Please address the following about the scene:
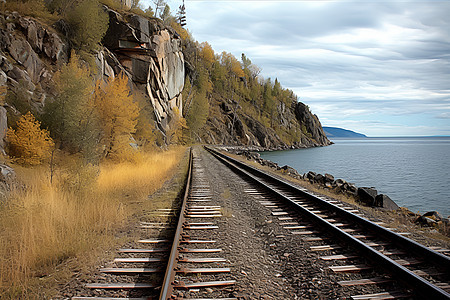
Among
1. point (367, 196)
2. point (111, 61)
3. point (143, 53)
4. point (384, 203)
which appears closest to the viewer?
point (384, 203)

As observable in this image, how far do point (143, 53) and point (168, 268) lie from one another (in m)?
35.1

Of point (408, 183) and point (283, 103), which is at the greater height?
point (283, 103)

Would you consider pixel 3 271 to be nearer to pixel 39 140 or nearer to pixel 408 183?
pixel 39 140

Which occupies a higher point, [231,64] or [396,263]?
[231,64]

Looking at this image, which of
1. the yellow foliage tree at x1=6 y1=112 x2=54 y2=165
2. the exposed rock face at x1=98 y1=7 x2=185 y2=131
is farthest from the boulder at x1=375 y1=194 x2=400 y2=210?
the exposed rock face at x1=98 y1=7 x2=185 y2=131

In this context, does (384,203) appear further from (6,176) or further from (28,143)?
(28,143)

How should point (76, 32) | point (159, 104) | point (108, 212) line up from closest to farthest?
point (108, 212) → point (76, 32) → point (159, 104)

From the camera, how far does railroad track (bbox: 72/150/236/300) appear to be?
353 centimetres

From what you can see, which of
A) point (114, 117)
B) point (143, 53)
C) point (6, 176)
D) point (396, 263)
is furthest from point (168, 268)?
point (143, 53)

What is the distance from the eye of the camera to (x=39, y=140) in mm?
11531

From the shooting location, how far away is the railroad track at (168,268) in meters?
3.53

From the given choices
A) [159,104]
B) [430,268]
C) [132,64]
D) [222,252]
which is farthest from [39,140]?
[159,104]

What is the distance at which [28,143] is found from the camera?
11.3 m

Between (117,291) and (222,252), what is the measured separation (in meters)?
1.94
